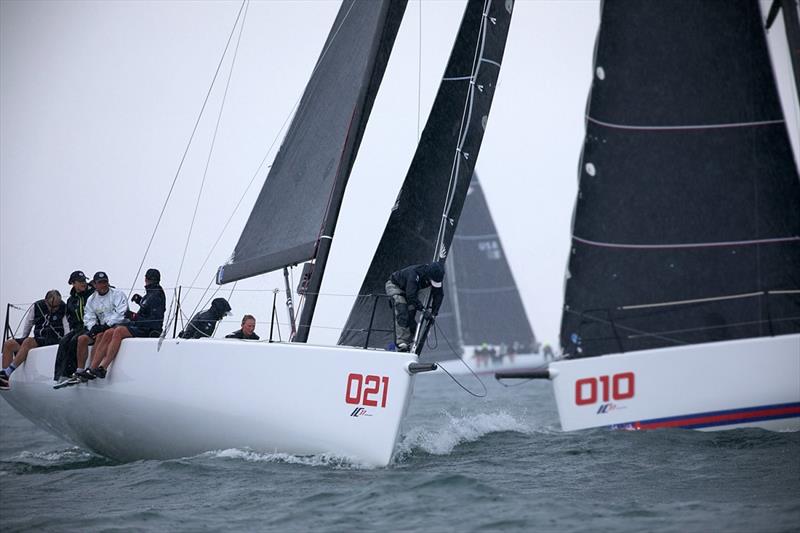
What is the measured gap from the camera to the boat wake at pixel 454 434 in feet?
32.7

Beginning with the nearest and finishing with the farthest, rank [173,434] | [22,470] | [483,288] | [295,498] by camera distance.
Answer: [295,498], [173,434], [22,470], [483,288]

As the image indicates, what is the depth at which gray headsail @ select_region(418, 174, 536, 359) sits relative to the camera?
44844 millimetres

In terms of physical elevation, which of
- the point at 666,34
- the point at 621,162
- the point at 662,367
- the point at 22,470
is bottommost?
the point at 22,470

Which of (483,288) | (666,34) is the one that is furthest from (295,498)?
(483,288)

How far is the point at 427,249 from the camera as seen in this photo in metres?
9.88

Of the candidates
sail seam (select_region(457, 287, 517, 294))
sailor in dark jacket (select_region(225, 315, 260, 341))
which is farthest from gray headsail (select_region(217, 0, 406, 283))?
sail seam (select_region(457, 287, 517, 294))

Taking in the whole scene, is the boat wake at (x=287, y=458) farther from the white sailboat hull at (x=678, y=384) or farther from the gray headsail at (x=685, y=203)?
the gray headsail at (x=685, y=203)

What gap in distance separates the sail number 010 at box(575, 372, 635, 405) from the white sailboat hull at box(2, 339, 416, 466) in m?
1.91

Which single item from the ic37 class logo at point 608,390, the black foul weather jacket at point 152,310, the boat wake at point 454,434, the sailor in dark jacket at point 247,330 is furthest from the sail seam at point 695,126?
the black foul weather jacket at point 152,310

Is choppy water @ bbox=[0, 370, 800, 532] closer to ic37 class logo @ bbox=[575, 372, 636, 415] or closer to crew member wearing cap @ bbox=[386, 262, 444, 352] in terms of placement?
ic37 class logo @ bbox=[575, 372, 636, 415]

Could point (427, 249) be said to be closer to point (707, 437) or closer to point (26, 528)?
point (707, 437)

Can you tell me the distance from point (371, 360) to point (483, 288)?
38.6 meters

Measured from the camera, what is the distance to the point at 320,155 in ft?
32.5

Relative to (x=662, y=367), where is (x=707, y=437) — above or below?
below
